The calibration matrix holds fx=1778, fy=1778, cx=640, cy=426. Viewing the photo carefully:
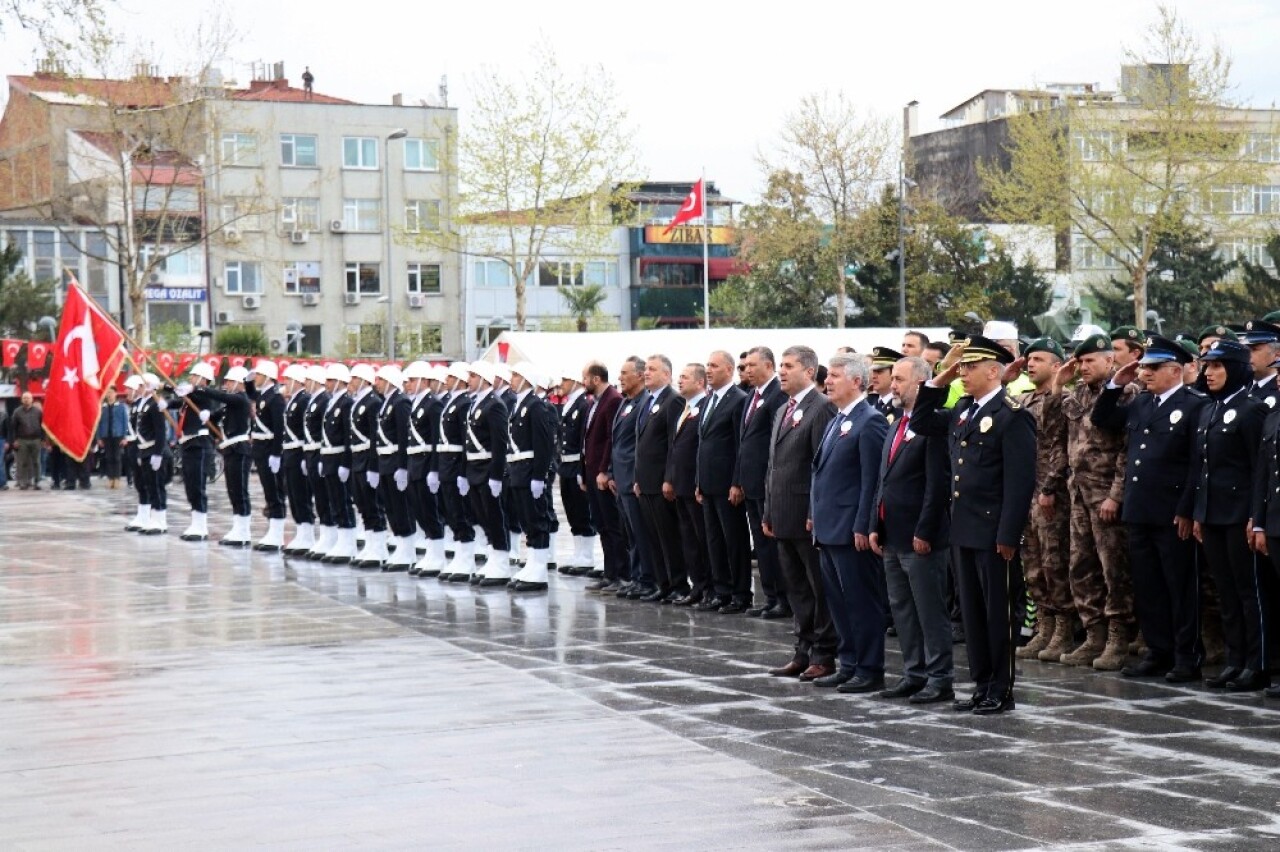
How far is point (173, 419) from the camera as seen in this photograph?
26.5 meters

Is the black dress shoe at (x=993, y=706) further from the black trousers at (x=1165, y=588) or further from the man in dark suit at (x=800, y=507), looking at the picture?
the black trousers at (x=1165, y=588)

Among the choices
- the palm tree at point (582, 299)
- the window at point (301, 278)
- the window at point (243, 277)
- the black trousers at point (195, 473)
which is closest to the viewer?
the black trousers at point (195, 473)

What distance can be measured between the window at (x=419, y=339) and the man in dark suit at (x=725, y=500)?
55160 millimetres

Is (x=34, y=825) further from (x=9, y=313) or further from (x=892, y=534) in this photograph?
(x=9, y=313)

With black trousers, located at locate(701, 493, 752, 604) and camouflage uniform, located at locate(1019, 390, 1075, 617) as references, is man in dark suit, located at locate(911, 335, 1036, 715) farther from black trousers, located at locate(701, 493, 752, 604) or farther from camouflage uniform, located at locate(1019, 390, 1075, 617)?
black trousers, located at locate(701, 493, 752, 604)

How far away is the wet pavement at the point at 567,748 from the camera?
24.2 feet

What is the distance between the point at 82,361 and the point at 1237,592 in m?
A: 18.9

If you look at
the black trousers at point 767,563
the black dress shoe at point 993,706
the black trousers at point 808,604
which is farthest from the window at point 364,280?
the black dress shoe at point 993,706

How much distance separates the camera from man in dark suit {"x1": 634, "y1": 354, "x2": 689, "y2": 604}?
16.0m

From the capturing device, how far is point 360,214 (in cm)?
7525

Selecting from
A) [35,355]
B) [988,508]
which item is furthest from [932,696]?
[35,355]

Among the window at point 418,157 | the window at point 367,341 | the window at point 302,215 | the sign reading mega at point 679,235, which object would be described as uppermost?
the window at point 418,157

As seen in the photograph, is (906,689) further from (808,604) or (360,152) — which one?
(360,152)

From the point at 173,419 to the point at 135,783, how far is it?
18715 mm
